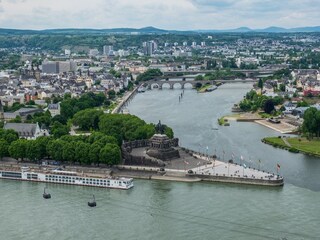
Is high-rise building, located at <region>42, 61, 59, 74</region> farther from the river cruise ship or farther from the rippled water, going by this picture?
the rippled water

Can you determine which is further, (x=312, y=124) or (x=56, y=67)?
(x=56, y=67)

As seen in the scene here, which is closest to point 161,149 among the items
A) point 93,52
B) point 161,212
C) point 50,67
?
point 161,212

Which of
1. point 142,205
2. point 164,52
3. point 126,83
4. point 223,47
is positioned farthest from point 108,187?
point 223,47

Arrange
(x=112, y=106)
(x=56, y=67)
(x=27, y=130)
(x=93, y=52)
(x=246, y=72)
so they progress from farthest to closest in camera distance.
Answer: (x=93, y=52)
(x=56, y=67)
(x=246, y=72)
(x=112, y=106)
(x=27, y=130)

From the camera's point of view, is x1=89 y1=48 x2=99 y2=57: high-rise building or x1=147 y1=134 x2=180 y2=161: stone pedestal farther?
x1=89 y1=48 x2=99 y2=57: high-rise building

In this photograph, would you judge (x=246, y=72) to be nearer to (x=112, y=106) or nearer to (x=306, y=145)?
(x=112, y=106)

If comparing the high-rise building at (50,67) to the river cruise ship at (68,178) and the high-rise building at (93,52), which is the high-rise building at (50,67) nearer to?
the high-rise building at (93,52)

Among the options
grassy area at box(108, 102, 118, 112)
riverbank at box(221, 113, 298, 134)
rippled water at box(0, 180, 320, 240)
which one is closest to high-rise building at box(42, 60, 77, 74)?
grassy area at box(108, 102, 118, 112)
